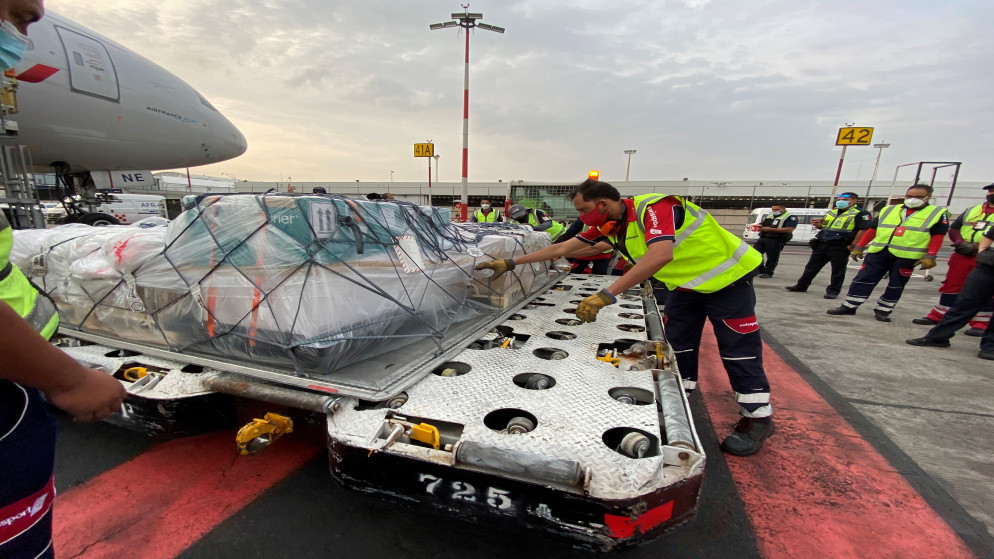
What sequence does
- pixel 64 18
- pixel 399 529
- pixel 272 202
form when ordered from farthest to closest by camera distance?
pixel 64 18 → pixel 272 202 → pixel 399 529

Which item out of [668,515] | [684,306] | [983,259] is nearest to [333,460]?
[668,515]

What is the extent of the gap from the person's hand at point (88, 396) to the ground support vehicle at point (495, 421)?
605 millimetres

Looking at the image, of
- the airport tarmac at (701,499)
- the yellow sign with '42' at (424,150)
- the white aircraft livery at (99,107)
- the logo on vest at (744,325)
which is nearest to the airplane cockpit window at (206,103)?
the white aircraft livery at (99,107)

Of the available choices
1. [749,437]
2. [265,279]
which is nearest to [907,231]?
[749,437]

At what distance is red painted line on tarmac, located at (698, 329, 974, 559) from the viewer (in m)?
1.56

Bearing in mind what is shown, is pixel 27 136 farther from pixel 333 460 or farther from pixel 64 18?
pixel 333 460

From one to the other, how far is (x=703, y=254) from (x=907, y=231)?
175 inches

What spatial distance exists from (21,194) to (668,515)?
7721 mm

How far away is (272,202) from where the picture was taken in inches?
70.8

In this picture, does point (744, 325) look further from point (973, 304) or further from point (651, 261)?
point (973, 304)

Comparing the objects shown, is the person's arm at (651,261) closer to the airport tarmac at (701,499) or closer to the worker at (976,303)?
the airport tarmac at (701,499)

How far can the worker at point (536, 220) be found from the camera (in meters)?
5.98

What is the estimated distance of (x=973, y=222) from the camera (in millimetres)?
4375

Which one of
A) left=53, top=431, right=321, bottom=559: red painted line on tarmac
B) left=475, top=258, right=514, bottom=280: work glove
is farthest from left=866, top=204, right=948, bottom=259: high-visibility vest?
left=53, top=431, right=321, bottom=559: red painted line on tarmac
